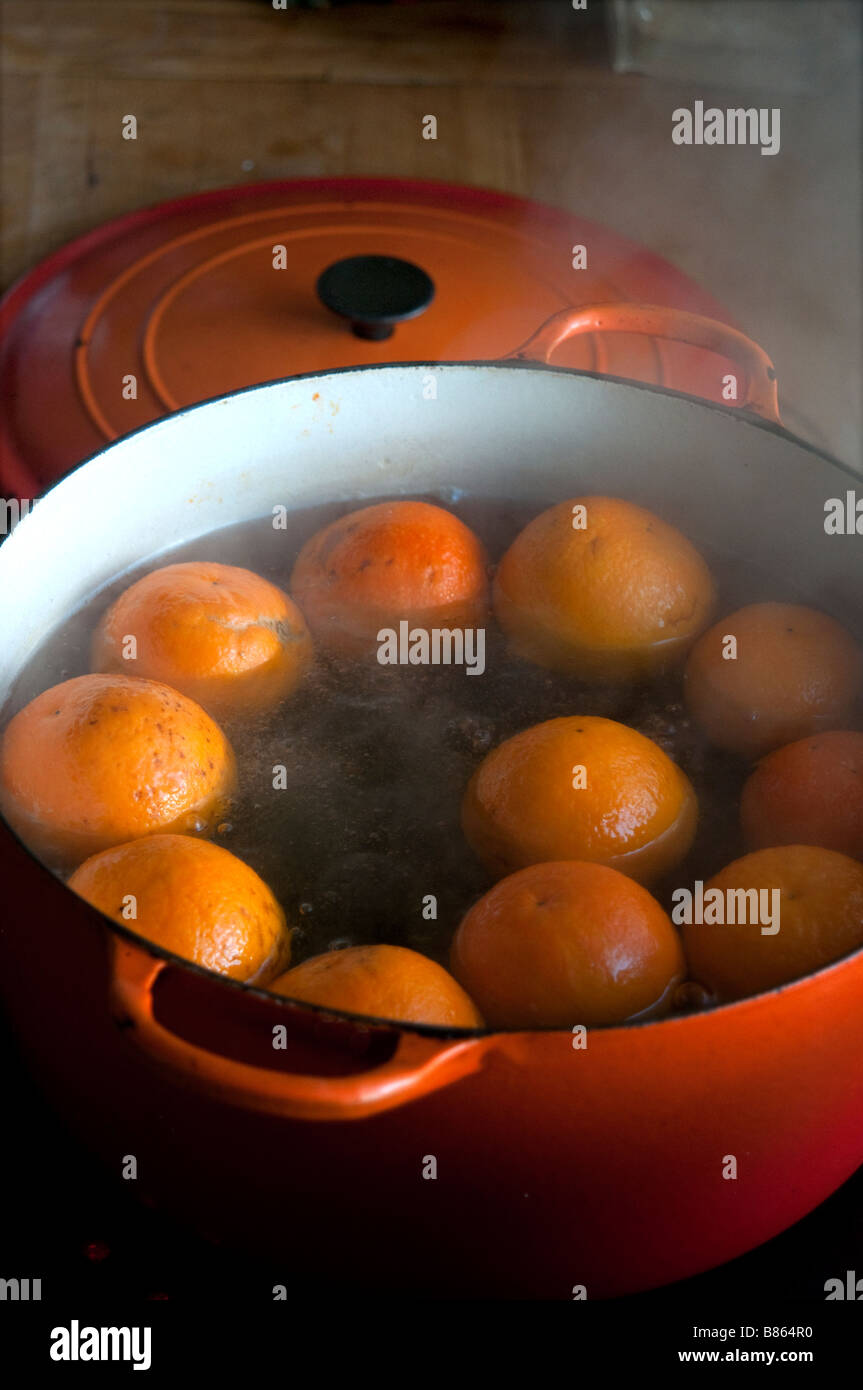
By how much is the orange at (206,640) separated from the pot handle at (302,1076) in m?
0.33

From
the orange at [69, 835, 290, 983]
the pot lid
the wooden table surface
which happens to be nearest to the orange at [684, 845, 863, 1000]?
the orange at [69, 835, 290, 983]

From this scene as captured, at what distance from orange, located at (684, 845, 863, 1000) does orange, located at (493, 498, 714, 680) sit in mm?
231

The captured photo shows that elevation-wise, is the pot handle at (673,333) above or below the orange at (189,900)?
above

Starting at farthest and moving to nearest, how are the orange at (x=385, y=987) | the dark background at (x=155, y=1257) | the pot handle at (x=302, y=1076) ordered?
the dark background at (x=155, y=1257) < the orange at (x=385, y=987) < the pot handle at (x=302, y=1076)

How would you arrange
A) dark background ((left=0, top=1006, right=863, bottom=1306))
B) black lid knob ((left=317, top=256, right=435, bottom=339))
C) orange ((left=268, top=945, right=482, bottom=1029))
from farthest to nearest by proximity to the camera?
black lid knob ((left=317, top=256, right=435, bottom=339)) → dark background ((left=0, top=1006, right=863, bottom=1306)) → orange ((left=268, top=945, right=482, bottom=1029))

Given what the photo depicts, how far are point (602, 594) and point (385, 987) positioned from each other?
0.38 meters

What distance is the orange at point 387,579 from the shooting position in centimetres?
87

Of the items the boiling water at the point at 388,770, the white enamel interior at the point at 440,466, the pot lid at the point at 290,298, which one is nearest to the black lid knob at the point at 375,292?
the pot lid at the point at 290,298

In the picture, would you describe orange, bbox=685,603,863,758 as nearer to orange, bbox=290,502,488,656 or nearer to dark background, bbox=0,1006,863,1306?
orange, bbox=290,502,488,656

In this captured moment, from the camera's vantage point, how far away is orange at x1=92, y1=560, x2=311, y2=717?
80cm

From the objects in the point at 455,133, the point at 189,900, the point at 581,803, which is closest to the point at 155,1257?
the point at 189,900

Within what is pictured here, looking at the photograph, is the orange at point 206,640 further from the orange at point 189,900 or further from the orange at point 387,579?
the orange at point 189,900
